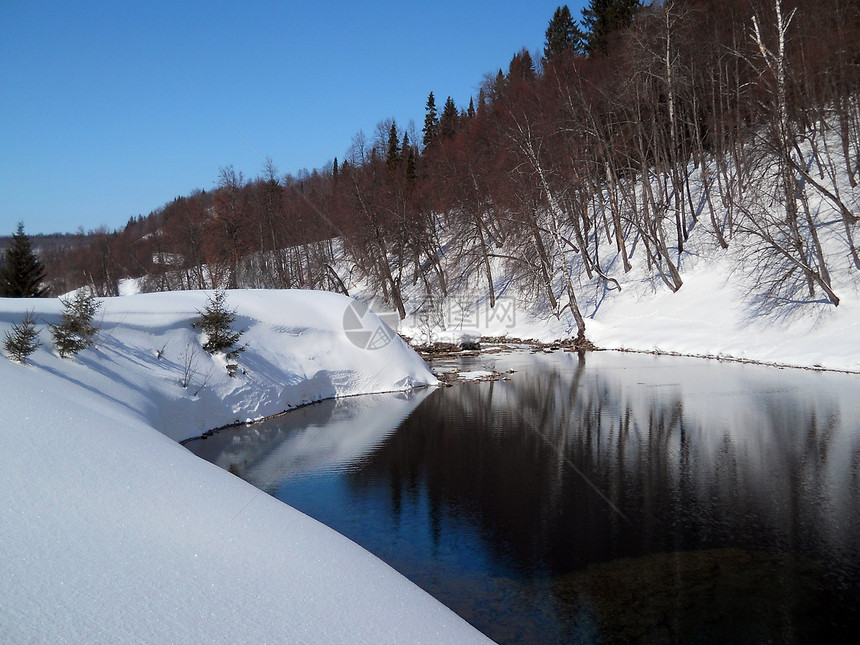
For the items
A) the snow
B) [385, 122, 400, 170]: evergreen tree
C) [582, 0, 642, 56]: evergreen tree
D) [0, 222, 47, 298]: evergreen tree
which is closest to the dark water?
the snow

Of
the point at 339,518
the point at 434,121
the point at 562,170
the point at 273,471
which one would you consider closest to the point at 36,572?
the point at 339,518

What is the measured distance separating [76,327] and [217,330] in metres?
4.25

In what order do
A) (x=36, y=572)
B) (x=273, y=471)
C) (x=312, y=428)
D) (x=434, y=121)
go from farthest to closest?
(x=434, y=121) → (x=312, y=428) → (x=273, y=471) → (x=36, y=572)

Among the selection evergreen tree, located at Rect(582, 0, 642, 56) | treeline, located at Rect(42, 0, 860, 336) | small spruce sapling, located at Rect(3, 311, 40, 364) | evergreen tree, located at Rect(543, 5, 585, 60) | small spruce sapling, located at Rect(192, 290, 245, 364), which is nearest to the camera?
small spruce sapling, located at Rect(3, 311, 40, 364)

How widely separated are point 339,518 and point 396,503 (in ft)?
3.12

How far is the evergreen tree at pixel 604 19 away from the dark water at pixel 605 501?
40514 mm

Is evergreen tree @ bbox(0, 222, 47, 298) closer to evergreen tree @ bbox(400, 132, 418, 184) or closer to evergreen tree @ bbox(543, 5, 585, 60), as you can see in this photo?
evergreen tree @ bbox(400, 132, 418, 184)

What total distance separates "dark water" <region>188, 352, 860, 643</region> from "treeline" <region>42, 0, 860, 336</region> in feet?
37.6

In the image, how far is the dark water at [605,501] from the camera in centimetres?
565

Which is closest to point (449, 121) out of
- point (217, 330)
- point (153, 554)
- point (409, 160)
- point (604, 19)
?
point (409, 160)

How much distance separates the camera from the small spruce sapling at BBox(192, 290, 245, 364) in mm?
15898

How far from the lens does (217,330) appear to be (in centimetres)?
1608

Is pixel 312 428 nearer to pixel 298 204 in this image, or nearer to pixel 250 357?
pixel 250 357

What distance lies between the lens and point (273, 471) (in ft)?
35.8
